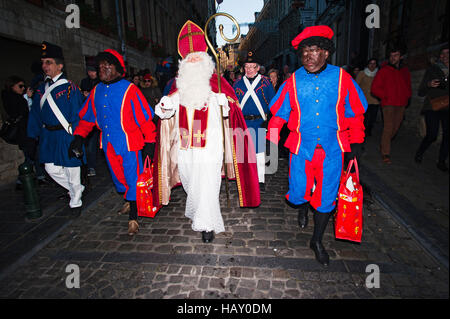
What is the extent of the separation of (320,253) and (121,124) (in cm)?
277

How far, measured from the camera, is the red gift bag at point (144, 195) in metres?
3.41

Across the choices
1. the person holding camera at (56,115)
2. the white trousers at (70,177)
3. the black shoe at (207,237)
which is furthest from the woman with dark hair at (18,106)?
the black shoe at (207,237)

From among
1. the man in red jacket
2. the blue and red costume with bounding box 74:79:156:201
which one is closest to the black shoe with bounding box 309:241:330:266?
the blue and red costume with bounding box 74:79:156:201

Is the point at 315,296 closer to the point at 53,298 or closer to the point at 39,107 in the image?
the point at 53,298

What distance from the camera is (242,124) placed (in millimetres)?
3480

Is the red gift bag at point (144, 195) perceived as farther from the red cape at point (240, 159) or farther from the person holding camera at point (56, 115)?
the person holding camera at point (56, 115)

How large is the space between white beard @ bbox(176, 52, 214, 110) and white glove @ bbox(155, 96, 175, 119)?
0.52 ft

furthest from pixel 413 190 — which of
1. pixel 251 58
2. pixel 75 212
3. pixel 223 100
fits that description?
pixel 75 212

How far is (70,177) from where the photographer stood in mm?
3953

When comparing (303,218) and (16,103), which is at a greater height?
(16,103)

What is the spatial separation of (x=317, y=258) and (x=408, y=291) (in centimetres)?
80

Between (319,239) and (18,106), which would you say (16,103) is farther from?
(319,239)

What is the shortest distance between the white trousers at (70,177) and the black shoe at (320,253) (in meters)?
3.48

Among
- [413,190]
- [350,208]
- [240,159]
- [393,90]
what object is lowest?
[413,190]
